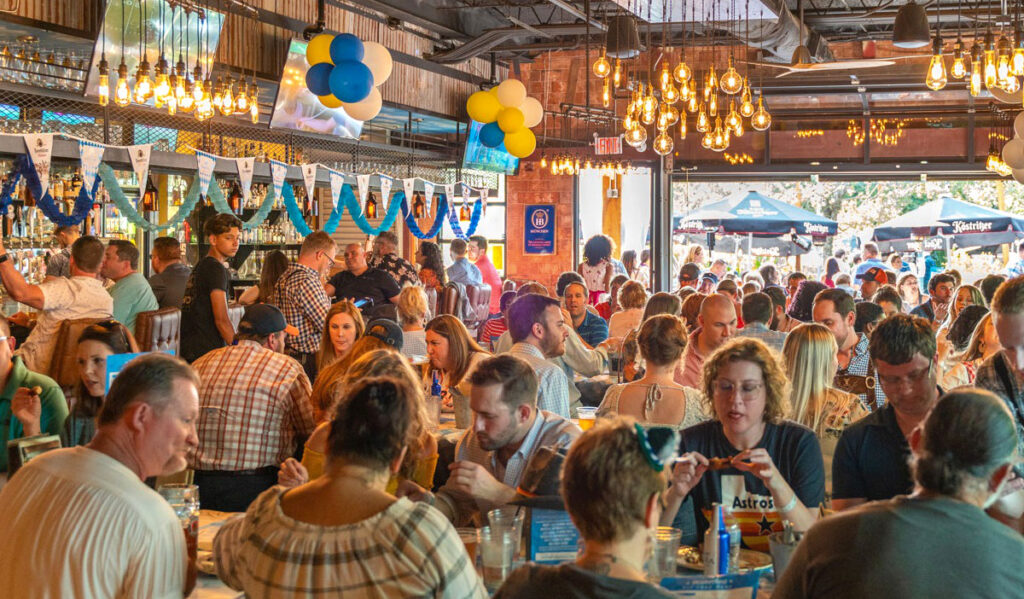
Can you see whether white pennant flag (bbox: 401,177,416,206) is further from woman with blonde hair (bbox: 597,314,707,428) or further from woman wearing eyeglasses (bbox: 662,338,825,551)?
woman wearing eyeglasses (bbox: 662,338,825,551)

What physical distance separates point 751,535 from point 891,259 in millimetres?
15294

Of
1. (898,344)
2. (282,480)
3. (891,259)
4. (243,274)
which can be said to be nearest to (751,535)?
(898,344)

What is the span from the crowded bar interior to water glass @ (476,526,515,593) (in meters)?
0.01

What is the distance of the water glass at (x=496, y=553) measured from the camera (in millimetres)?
2969

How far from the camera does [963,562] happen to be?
211cm

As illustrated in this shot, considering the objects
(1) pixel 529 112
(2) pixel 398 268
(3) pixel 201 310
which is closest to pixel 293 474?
(3) pixel 201 310

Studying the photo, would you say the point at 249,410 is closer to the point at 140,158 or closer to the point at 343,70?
the point at 343,70

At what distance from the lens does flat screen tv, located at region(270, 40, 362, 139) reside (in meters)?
11.1

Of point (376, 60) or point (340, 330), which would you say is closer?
point (340, 330)

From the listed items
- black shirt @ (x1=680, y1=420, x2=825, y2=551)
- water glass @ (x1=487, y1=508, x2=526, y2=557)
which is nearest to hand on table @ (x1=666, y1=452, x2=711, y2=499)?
black shirt @ (x1=680, y1=420, x2=825, y2=551)

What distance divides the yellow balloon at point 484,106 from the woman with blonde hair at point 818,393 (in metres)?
7.40

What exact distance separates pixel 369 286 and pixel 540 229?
856cm

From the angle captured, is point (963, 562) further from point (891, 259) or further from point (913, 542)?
point (891, 259)

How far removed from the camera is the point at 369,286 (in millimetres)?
9391
